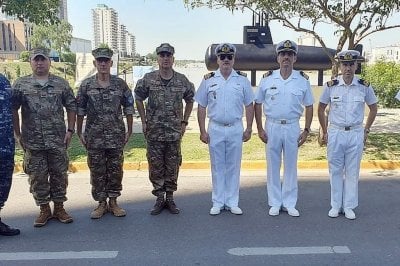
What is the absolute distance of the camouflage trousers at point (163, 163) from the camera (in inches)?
171

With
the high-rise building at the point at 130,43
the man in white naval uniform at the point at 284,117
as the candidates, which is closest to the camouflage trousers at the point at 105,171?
the man in white naval uniform at the point at 284,117

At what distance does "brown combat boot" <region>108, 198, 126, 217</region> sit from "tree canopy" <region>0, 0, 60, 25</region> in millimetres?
4729

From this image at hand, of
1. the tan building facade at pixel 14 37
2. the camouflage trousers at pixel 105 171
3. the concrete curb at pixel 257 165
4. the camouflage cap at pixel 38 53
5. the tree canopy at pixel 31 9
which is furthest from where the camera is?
the tan building facade at pixel 14 37

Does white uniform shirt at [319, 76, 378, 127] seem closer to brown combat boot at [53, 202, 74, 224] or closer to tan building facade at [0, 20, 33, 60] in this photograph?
brown combat boot at [53, 202, 74, 224]

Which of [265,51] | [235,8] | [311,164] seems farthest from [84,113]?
[265,51]

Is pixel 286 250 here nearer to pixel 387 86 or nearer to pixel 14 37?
pixel 387 86

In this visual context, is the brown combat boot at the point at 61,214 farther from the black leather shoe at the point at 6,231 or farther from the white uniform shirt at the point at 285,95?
the white uniform shirt at the point at 285,95

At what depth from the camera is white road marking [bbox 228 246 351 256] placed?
11.4ft

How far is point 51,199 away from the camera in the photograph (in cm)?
417

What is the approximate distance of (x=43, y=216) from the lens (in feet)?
13.7

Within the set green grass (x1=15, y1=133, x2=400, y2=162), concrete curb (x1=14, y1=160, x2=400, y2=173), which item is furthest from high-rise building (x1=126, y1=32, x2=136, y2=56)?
concrete curb (x1=14, y1=160, x2=400, y2=173)

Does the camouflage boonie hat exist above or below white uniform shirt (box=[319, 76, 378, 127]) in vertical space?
above

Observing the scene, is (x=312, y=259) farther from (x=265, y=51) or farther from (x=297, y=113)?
(x=265, y=51)

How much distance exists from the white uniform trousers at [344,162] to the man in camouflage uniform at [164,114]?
1590mm
